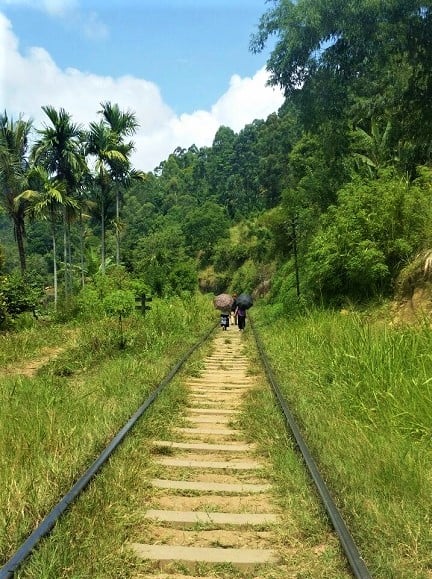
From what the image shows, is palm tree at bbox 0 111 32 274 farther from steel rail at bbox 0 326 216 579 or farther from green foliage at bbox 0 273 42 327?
steel rail at bbox 0 326 216 579

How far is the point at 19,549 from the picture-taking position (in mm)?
3355

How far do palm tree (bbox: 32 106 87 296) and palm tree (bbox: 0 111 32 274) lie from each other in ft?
4.39

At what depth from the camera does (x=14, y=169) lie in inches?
1361

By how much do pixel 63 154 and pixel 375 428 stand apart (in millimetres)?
35085

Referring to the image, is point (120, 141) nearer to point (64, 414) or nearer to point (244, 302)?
point (244, 302)

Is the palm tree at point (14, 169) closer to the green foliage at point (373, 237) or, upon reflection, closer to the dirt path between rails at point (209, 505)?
the green foliage at point (373, 237)

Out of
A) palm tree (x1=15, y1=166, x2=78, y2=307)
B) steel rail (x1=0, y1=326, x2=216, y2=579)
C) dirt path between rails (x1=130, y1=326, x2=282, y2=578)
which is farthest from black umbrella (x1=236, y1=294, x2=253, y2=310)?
palm tree (x1=15, y1=166, x2=78, y2=307)

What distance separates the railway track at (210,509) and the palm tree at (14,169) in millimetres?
29810

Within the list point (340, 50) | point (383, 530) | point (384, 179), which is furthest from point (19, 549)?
point (340, 50)

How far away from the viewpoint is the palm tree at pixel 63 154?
119ft

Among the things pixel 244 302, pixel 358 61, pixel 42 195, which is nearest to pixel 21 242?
pixel 42 195

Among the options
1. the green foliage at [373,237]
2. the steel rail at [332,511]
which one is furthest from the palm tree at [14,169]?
the steel rail at [332,511]

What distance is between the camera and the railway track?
3.55 m

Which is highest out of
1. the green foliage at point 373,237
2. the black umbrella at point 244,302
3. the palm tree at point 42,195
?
the palm tree at point 42,195
